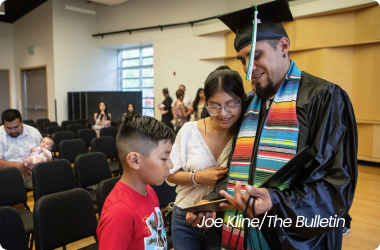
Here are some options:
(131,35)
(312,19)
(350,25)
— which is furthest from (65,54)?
(350,25)

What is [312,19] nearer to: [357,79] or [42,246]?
[357,79]

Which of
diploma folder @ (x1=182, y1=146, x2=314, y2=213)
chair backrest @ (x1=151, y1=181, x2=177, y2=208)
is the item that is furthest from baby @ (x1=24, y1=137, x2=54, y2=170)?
diploma folder @ (x1=182, y1=146, x2=314, y2=213)

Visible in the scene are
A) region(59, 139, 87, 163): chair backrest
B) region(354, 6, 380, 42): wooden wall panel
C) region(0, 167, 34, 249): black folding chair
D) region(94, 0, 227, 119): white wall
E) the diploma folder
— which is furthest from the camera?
region(94, 0, 227, 119): white wall

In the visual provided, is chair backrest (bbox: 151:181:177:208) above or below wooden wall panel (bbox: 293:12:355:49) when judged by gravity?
below

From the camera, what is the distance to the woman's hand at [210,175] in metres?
1.36

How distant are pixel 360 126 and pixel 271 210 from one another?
5.96 m

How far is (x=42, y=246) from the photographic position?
1.94 m

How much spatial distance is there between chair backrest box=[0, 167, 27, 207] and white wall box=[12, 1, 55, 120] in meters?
8.34

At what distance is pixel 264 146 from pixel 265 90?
25 centimetres

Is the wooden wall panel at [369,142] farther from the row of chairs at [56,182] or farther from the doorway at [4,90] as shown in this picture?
the doorway at [4,90]

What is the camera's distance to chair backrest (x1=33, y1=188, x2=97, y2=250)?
1.96 meters

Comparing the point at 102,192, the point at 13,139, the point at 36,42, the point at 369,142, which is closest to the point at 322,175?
the point at 102,192

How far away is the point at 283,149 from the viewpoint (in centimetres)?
114

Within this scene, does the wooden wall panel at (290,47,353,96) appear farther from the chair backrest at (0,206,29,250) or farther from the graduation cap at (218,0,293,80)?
the chair backrest at (0,206,29,250)
